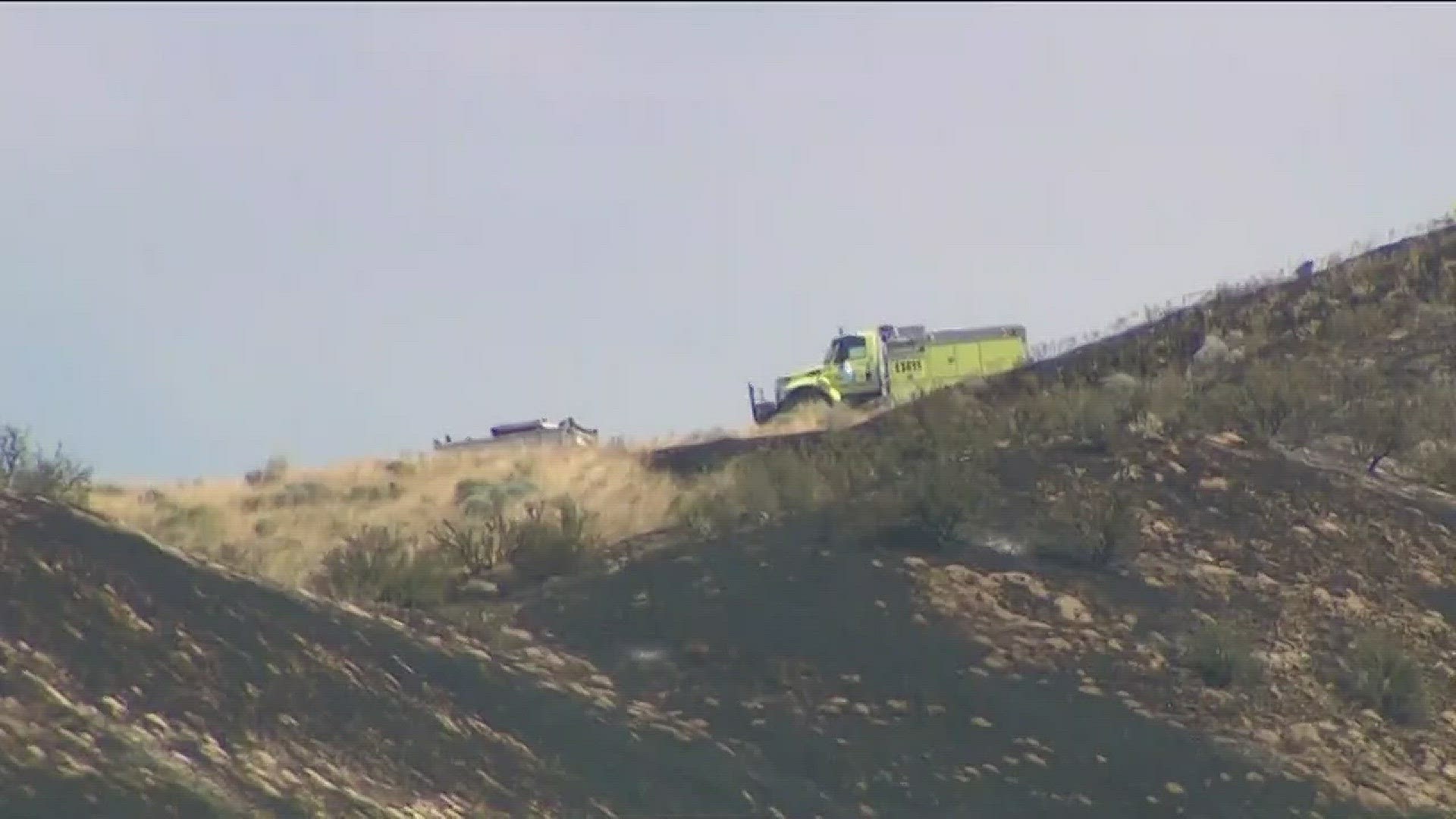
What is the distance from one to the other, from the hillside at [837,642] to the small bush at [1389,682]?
35 mm

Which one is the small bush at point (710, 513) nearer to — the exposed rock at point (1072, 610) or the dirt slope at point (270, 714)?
the exposed rock at point (1072, 610)

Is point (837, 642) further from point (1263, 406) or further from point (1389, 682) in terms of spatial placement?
point (1263, 406)

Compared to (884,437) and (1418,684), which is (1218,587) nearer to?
(1418,684)

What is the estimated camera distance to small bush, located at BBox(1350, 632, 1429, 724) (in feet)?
68.6

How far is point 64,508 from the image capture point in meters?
19.5

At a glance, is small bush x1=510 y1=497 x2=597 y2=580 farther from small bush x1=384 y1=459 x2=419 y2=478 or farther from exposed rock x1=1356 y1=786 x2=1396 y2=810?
small bush x1=384 y1=459 x2=419 y2=478

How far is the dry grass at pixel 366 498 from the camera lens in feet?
103

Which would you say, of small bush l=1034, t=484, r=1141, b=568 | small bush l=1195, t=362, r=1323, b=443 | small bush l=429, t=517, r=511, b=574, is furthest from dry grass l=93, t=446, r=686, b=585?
small bush l=1195, t=362, r=1323, b=443

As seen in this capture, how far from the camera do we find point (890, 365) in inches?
2128

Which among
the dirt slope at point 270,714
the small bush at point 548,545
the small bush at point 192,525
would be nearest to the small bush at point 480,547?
the small bush at point 548,545

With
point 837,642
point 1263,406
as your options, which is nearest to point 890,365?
point 1263,406

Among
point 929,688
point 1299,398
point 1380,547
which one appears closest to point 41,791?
point 929,688

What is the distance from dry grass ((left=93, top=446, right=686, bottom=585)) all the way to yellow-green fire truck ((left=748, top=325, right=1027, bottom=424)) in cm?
793

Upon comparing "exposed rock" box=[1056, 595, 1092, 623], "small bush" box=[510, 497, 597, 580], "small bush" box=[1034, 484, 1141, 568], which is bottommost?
"exposed rock" box=[1056, 595, 1092, 623]
